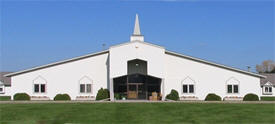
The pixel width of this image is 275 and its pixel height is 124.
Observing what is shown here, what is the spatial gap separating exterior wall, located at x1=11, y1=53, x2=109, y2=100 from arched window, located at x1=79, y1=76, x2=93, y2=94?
9.0 inches

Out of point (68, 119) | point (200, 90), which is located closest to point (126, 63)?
point (200, 90)

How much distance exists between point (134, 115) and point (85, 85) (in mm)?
19262

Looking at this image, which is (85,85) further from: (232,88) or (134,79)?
(232,88)

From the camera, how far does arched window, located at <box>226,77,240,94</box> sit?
43375 mm

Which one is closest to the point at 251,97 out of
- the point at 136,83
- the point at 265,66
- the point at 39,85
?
the point at 136,83

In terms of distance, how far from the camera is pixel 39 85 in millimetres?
43125

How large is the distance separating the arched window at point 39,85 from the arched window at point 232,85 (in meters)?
20.9

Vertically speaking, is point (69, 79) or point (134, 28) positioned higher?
point (134, 28)

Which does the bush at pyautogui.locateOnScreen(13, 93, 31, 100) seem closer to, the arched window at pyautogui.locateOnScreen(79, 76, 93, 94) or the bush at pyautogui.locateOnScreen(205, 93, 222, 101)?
the arched window at pyautogui.locateOnScreen(79, 76, 93, 94)

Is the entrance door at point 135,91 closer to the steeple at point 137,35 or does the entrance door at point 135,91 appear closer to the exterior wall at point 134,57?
the exterior wall at point 134,57

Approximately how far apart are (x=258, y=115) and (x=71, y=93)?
23781 millimetres

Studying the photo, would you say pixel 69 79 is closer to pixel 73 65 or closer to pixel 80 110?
pixel 73 65

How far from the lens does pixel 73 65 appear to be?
43.4m

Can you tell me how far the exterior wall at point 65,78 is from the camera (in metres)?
43.0
